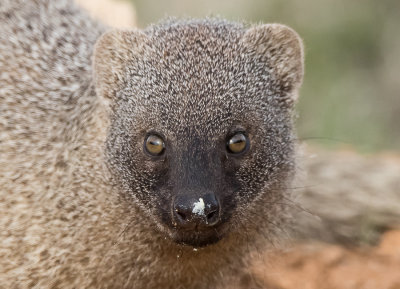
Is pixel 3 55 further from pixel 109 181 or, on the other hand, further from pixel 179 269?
pixel 179 269

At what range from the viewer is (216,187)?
372 centimetres

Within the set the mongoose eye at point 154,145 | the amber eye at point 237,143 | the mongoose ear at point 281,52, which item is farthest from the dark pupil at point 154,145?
the mongoose ear at point 281,52

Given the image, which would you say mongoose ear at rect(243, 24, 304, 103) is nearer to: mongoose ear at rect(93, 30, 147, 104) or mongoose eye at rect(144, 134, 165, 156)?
mongoose ear at rect(93, 30, 147, 104)

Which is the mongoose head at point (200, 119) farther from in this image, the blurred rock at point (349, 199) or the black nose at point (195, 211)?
the blurred rock at point (349, 199)

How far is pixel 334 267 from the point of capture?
570 centimetres

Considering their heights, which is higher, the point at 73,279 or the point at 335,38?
the point at 335,38

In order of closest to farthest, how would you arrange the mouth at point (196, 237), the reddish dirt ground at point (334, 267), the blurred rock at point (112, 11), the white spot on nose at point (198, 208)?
the white spot on nose at point (198, 208)
the mouth at point (196, 237)
the reddish dirt ground at point (334, 267)
the blurred rock at point (112, 11)

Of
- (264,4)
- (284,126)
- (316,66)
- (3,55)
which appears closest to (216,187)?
(284,126)

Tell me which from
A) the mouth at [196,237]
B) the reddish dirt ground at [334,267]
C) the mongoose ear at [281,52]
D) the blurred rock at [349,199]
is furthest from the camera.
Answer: the blurred rock at [349,199]

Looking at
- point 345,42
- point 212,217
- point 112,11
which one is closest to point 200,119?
point 212,217

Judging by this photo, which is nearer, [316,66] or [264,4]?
[316,66]

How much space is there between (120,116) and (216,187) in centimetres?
A: 81

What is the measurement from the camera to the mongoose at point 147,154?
12.7 feet

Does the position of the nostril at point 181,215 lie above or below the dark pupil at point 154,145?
below
